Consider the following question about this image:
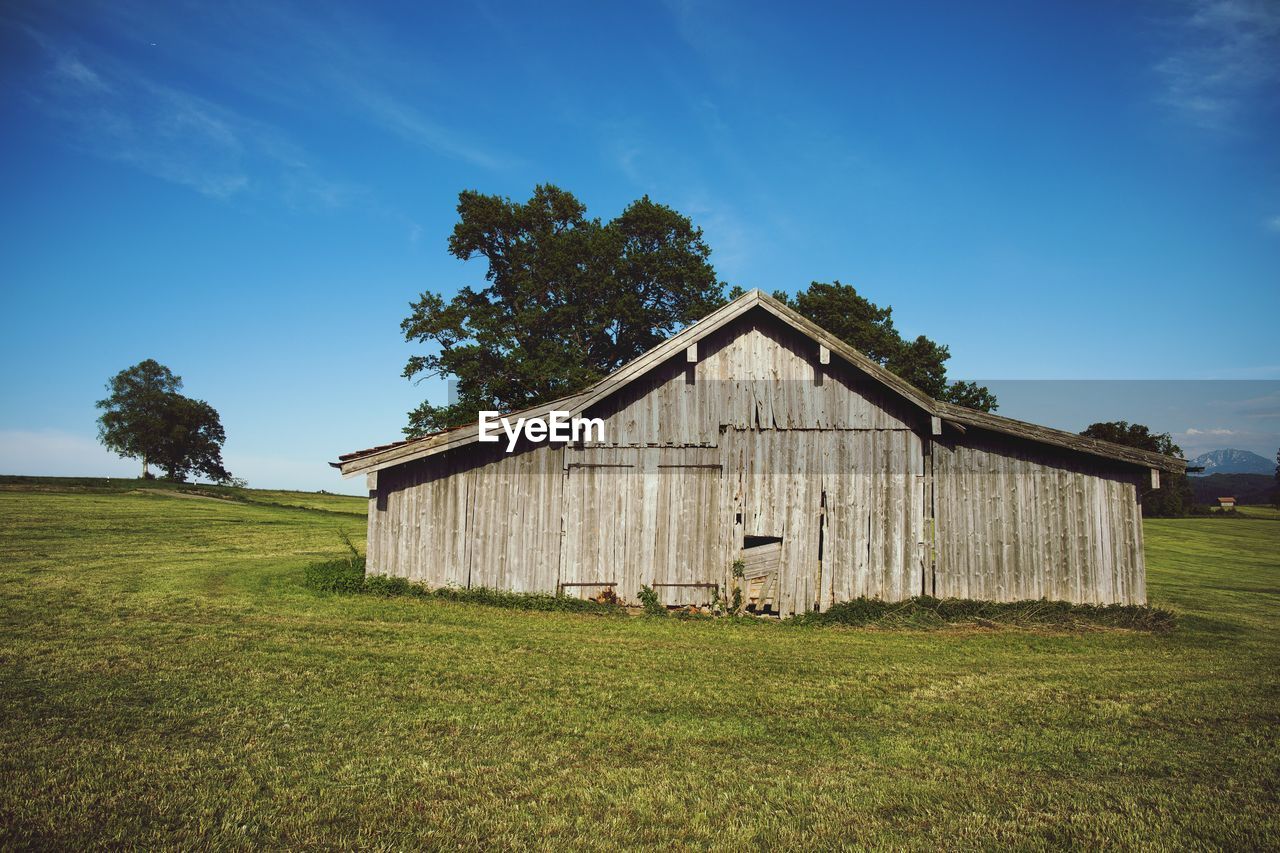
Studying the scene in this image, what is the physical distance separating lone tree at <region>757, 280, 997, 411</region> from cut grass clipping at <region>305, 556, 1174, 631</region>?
3014 cm

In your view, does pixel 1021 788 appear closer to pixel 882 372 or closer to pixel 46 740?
pixel 46 740

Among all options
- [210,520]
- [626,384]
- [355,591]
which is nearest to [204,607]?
[355,591]

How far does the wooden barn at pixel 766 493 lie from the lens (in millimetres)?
16125

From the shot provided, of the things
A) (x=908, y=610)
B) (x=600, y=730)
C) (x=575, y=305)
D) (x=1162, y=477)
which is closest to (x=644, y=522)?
(x=908, y=610)

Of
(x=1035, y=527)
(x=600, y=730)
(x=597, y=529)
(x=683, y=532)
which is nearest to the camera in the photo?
(x=600, y=730)

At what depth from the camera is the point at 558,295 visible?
140ft

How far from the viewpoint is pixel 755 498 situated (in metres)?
16.4

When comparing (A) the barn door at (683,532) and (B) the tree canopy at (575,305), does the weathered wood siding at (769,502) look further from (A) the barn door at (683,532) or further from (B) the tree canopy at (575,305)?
(B) the tree canopy at (575,305)

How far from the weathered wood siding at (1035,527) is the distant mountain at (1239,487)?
105946 millimetres

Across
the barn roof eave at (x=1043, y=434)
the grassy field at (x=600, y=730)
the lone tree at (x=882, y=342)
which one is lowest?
the grassy field at (x=600, y=730)

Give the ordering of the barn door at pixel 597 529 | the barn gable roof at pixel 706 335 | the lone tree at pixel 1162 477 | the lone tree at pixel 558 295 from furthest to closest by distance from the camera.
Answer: the lone tree at pixel 1162 477 → the lone tree at pixel 558 295 → the barn door at pixel 597 529 → the barn gable roof at pixel 706 335

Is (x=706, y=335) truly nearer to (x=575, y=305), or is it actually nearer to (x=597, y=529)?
(x=597, y=529)

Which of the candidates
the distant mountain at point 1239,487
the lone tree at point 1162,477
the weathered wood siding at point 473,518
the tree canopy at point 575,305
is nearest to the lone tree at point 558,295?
the tree canopy at point 575,305

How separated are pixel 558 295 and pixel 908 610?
31.5 metres
